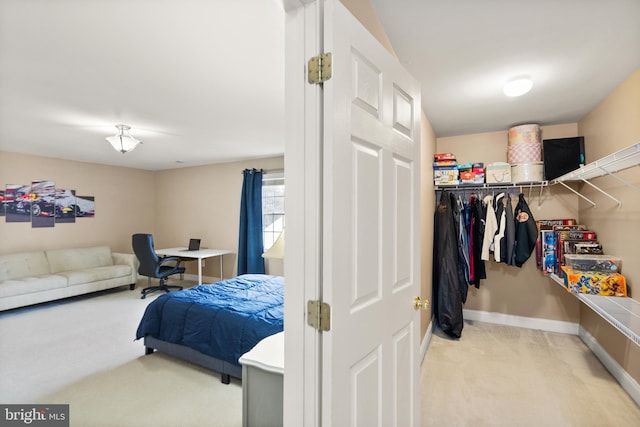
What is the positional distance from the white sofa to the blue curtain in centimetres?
195

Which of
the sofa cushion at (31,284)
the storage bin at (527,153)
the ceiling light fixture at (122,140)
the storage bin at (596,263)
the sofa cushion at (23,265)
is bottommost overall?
the sofa cushion at (31,284)

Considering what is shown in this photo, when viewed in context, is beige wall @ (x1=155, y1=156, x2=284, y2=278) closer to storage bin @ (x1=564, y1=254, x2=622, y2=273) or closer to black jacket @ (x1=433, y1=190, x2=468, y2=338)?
black jacket @ (x1=433, y1=190, x2=468, y2=338)

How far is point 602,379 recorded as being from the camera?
2.37 metres

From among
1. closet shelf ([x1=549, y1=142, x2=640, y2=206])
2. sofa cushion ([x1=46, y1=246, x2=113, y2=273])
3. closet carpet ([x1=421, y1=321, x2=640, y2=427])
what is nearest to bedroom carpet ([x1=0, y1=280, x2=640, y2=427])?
closet carpet ([x1=421, y1=321, x2=640, y2=427])

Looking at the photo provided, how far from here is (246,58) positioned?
201cm

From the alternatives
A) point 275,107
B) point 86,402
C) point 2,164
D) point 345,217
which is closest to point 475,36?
point 345,217

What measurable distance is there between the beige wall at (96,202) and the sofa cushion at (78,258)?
0.31 metres

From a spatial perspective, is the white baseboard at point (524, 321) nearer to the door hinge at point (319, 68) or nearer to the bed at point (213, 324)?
the bed at point (213, 324)

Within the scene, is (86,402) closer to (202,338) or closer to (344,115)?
(202,338)

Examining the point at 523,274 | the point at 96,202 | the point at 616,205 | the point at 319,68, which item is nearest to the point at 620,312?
the point at 616,205

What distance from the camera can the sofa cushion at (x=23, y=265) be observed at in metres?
4.22

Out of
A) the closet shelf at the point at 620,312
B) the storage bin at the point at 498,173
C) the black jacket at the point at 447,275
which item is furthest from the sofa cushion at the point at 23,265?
the closet shelf at the point at 620,312

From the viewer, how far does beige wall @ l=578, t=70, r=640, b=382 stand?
217cm

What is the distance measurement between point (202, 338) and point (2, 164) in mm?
4705
